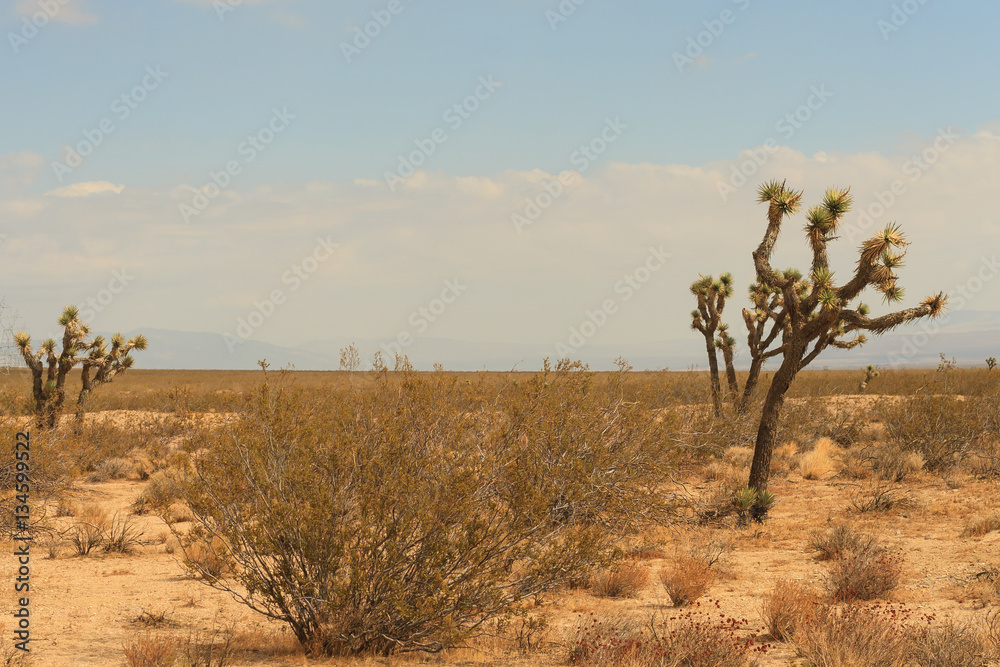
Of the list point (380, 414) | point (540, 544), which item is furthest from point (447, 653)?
point (380, 414)

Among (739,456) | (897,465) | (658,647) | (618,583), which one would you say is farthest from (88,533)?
(897,465)

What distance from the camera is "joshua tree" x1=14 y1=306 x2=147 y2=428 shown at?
23.6m

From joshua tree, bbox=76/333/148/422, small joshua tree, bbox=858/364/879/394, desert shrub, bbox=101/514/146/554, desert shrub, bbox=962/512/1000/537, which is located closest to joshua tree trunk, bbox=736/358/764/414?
desert shrub, bbox=962/512/1000/537

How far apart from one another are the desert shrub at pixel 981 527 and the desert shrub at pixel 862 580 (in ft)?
11.5

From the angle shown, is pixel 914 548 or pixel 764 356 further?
pixel 764 356

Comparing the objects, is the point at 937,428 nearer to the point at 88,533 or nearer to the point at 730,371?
the point at 730,371

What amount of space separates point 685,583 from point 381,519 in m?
4.47

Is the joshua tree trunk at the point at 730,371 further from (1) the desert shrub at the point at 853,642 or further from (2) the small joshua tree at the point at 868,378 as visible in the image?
(2) the small joshua tree at the point at 868,378

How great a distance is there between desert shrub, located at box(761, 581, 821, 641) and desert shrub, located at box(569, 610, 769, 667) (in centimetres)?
31

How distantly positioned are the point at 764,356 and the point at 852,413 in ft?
31.0

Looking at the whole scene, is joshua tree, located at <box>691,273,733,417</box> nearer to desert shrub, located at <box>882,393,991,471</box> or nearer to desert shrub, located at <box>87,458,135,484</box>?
desert shrub, located at <box>882,393,991,471</box>

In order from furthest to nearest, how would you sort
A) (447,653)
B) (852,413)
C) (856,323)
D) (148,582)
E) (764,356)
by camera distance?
(852,413), (764,356), (856,323), (148,582), (447,653)

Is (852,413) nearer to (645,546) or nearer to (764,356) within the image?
(764,356)

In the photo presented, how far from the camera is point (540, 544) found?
24.8 ft
